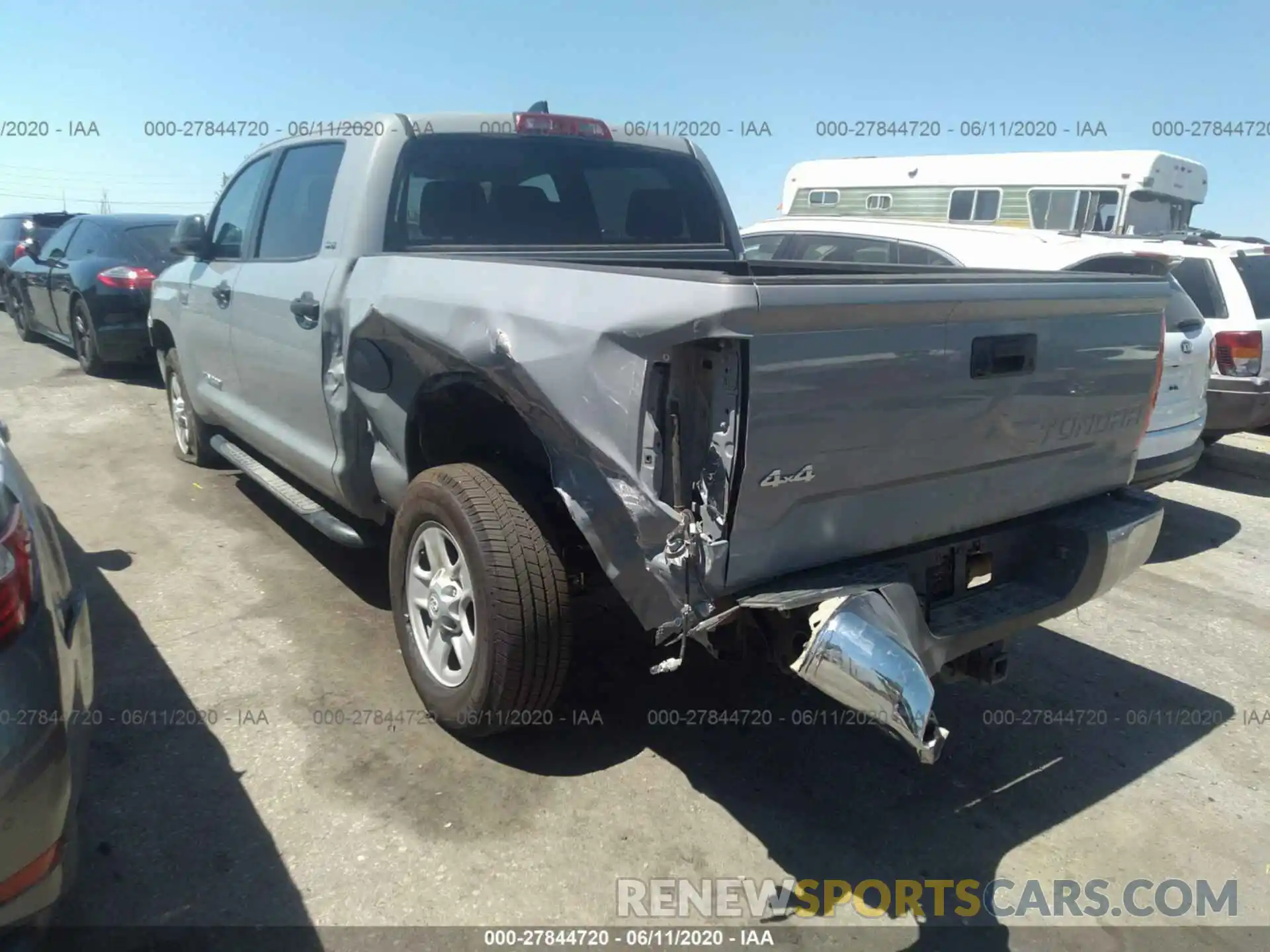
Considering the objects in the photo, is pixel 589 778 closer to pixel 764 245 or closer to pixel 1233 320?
pixel 764 245

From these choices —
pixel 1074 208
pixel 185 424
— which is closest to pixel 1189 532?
pixel 185 424

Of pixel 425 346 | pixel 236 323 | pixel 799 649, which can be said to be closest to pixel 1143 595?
pixel 799 649

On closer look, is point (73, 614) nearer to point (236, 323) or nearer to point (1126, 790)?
point (236, 323)

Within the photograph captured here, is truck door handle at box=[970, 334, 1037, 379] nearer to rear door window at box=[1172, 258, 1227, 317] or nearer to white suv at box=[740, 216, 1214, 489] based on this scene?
white suv at box=[740, 216, 1214, 489]

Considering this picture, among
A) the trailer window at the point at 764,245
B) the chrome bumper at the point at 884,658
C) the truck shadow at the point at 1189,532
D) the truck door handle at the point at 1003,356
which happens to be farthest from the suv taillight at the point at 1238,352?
the chrome bumper at the point at 884,658

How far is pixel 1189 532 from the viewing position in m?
6.16

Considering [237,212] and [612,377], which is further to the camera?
[237,212]

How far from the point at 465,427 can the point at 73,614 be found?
4.81 feet

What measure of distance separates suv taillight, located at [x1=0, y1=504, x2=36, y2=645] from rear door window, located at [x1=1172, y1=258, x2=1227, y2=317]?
7.43 meters

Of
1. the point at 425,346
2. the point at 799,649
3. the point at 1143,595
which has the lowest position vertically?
the point at 1143,595

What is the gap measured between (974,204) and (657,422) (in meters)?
12.7

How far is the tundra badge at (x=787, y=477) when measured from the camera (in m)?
2.30

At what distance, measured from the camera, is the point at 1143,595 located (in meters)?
4.97

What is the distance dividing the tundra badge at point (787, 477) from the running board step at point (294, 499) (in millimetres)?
2169
